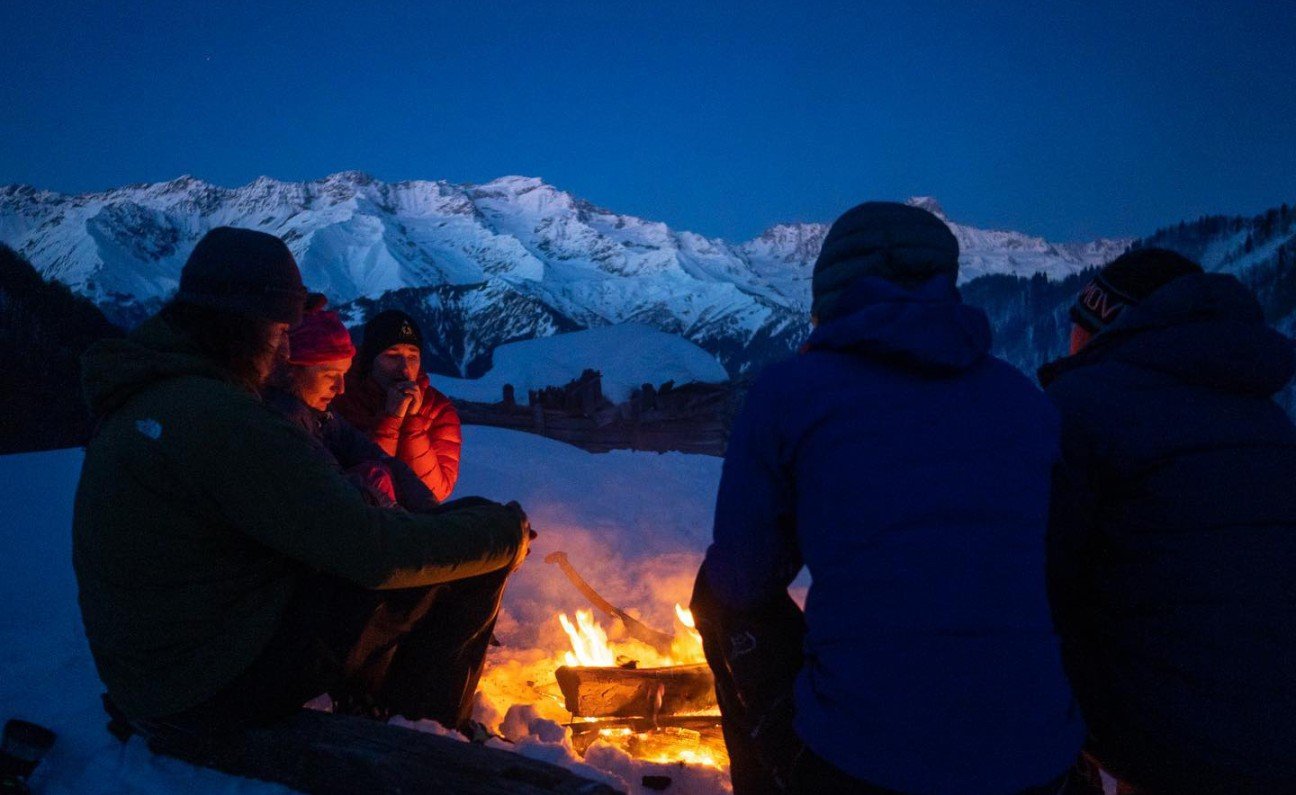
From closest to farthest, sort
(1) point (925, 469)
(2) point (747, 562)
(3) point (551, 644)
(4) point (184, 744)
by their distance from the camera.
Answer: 1. (1) point (925, 469)
2. (2) point (747, 562)
3. (4) point (184, 744)
4. (3) point (551, 644)

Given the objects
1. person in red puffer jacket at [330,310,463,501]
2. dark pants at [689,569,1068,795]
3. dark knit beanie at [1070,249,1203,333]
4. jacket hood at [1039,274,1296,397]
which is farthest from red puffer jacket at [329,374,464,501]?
jacket hood at [1039,274,1296,397]

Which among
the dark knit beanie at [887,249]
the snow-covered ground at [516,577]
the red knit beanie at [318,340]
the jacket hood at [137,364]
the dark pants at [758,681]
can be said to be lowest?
the snow-covered ground at [516,577]

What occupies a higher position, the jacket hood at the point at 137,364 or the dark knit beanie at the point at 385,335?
the dark knit beanie at the point at 385,335

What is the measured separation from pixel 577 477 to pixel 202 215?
153656 mm

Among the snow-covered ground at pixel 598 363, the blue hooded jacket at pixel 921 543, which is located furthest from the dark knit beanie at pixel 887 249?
the snow-covered ground at pixel 598 363

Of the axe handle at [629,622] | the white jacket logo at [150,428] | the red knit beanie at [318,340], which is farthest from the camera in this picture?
the axe handle at [629,622]

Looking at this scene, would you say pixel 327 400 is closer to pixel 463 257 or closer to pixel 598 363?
pixel 598 363

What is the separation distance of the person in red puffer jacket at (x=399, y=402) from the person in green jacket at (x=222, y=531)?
7.13 feet

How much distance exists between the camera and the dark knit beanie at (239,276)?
2145 millimetres

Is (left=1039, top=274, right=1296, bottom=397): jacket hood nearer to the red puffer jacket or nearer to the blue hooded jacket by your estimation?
the blue hooded jacket

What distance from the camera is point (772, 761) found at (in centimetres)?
186

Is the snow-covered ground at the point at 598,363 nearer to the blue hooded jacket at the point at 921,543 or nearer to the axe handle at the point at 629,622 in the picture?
the axe handle at the point at 629,622

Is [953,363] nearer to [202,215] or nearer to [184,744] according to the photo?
[184,744]

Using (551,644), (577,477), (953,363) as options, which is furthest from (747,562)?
(577,477)
